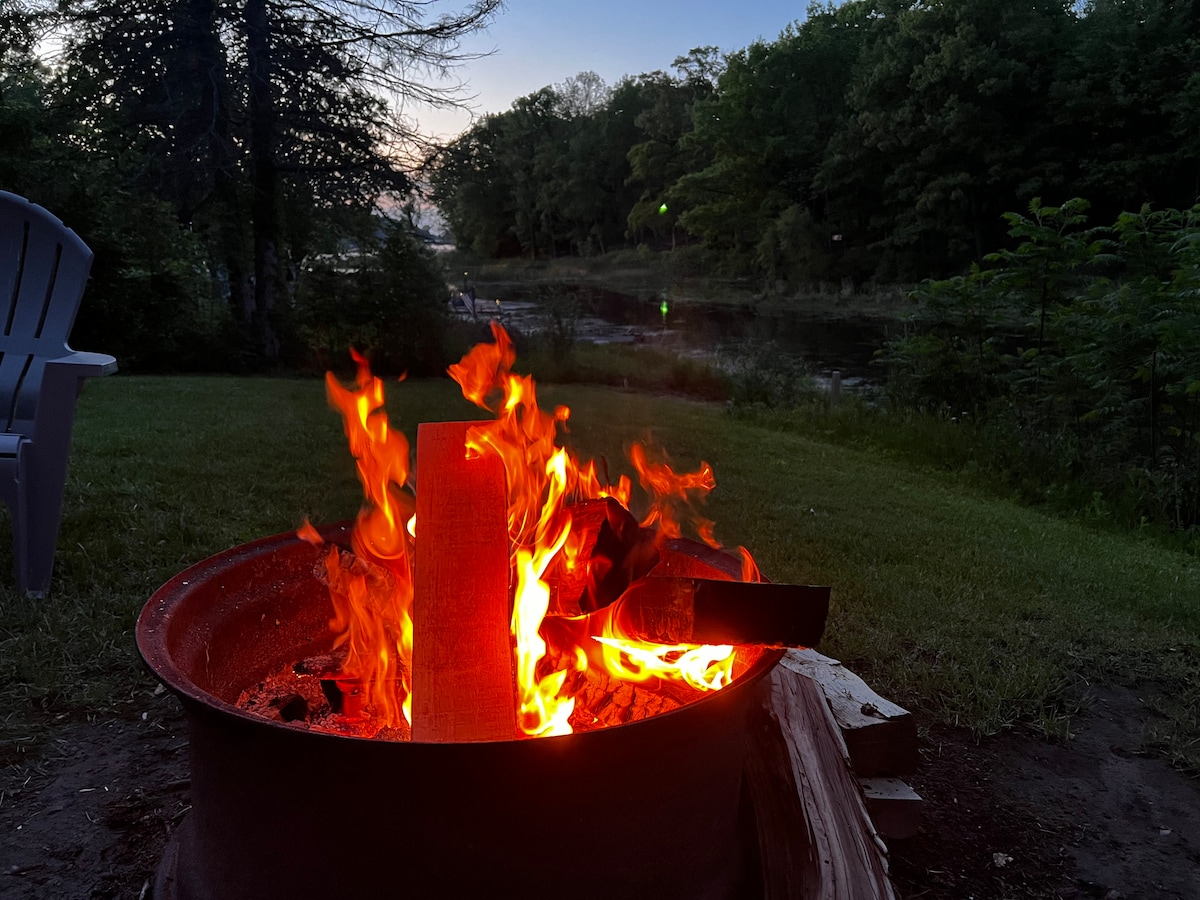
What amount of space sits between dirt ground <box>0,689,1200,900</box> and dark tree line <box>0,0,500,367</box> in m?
10.5

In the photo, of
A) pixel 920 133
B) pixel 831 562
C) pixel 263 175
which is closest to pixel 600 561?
pixel 831 562

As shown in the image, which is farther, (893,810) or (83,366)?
(83,366)

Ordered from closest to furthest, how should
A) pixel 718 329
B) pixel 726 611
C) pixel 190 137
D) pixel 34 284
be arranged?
pixel 726 611 < pixel 34 284 < pixel 190 137 < pixel 718 329

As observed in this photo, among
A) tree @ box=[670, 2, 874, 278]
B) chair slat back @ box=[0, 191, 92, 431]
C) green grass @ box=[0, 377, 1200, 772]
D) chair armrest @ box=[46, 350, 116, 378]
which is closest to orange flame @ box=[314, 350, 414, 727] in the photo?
green grass @ box=[0, 377, 1200, 772]

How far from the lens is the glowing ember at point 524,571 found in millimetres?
1767

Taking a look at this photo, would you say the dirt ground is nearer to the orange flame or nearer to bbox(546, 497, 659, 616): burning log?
the orange flame

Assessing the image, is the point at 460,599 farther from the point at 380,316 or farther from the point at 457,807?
the point at 380,316

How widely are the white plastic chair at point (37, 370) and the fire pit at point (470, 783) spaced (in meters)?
1.69

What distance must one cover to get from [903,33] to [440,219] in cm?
2980

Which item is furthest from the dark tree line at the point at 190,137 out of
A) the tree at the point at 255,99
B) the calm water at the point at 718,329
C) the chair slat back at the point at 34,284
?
the chair slat back at the point at 34,284

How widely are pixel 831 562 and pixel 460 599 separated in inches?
112

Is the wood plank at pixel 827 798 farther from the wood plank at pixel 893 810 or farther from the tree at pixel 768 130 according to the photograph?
the tree at pixel 768 130

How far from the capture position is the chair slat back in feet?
11.6

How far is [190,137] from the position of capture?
11352mm
